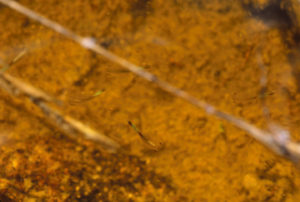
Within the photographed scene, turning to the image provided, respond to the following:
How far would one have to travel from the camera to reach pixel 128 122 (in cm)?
170

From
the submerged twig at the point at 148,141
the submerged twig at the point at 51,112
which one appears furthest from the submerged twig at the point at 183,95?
the submerged twig at the point at 51,112

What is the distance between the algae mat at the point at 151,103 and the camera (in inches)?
63.7

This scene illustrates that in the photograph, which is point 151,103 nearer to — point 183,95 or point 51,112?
point 183,95

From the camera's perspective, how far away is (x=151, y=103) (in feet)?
5.64

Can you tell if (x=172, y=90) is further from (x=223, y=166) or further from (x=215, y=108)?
(x=223, y=166)

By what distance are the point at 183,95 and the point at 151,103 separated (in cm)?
21

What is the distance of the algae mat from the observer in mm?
1619

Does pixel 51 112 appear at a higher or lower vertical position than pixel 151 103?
lower

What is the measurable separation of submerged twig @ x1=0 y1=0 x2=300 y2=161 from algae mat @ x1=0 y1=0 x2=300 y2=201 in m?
0.04

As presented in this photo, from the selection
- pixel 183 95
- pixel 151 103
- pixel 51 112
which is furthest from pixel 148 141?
pixel 51 112

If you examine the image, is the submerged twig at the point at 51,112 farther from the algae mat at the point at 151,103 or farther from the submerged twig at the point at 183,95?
the submerged twig at the point at 183,95

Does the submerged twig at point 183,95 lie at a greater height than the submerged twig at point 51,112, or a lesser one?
greater

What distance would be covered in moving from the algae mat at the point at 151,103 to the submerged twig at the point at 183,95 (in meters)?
0.04

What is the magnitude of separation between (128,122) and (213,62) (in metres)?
0.69
